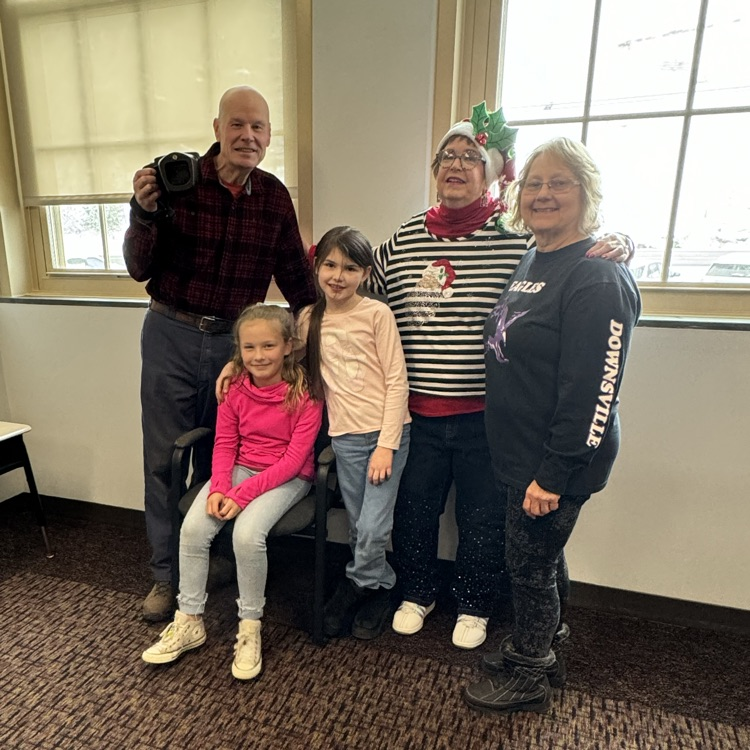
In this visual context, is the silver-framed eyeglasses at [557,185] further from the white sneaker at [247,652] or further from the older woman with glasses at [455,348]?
the white sneaker at [247,652]

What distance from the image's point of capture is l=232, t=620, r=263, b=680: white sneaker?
59.9 inches

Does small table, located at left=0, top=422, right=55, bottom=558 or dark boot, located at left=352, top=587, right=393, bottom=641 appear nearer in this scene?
dark boot, located at left=352, top=587, right=393, bottom=641

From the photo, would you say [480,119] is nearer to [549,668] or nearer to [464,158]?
[464,158]

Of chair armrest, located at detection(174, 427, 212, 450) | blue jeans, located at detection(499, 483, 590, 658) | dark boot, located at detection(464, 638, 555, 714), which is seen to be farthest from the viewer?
chair armrest, located at detection(174, 427, 212, 450)

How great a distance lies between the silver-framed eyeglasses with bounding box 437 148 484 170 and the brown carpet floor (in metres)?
1.39

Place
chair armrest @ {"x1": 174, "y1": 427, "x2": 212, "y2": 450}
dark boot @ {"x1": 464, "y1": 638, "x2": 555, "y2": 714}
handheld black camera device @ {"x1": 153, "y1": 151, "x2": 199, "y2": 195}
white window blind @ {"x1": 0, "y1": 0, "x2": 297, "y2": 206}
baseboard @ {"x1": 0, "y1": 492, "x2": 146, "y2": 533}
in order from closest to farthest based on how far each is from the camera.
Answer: dark boot @ {"x1": 464, "y1": 638, "x2": 555, "y2": 714}
handheld black camera device @ {"x1": 153, "y1": 151, "x2": 199, "y2": 195}
chair armrest @ {"x1": 174, "y1": 427, "x2": 212, "y2": 450}
white window blind @ {"x1": 0, "y1": 0, "x2": 297, "y2": 206}
baseboard @ {"x1": 0, "y1": 492, "x2": 146, "y2": 533}

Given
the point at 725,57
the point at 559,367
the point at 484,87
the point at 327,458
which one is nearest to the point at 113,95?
the point at 484,87

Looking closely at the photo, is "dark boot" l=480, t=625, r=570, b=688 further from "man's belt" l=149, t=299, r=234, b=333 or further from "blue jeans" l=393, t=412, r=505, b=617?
"man's belt" l=149, t=299, r=234, b=333

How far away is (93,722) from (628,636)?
1.55m

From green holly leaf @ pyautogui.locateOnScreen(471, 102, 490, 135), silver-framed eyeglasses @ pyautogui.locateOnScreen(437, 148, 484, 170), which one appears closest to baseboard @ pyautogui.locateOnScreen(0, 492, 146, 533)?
silver-framed eyeglasses @ pyautogui.locateOnScreen(437, 148, 484, 170)

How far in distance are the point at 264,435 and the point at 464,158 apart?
0.96 meters

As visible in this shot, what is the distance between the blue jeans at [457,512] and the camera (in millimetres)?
1617

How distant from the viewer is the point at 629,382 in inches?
67.4

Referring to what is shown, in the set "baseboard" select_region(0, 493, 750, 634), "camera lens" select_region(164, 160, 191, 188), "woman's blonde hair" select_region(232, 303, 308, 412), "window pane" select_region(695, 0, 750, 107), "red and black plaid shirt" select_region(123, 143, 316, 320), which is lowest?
"baseboard" select_region(0, 493, 750, 634)
